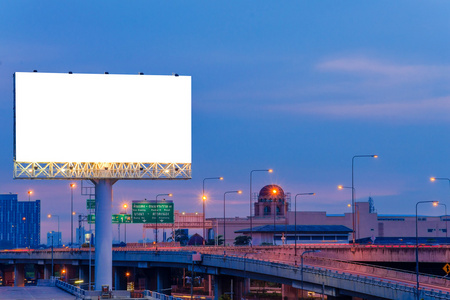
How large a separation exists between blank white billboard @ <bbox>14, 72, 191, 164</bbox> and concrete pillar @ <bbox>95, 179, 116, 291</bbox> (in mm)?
3756

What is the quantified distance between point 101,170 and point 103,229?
620 cm

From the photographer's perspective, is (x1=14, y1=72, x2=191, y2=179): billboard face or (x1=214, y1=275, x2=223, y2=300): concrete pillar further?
(x1=214, y1=275, x2=223, y2=300): concrete pillar

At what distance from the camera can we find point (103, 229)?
287 ft

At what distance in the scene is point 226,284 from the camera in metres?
110

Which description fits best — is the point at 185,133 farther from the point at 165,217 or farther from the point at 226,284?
the point at 165,217

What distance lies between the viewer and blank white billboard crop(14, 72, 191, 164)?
8412cm

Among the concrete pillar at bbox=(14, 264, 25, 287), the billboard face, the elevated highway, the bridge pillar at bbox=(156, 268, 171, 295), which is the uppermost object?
the billboard face

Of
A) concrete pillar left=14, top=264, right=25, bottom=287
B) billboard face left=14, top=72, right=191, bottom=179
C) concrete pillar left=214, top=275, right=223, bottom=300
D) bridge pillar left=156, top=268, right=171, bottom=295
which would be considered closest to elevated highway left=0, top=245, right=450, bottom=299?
concrete pillar left=214, top=275, right=223, bottom=300

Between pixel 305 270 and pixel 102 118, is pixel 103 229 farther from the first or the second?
pixel 305 270

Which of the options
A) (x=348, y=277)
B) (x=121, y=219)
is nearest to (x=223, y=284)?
(x=348, y=277)

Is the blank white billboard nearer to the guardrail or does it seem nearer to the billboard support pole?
the billboard support pole

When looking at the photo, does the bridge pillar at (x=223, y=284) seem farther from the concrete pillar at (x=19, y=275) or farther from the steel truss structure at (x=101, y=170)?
the concrete pillar at (x=19, y=275)

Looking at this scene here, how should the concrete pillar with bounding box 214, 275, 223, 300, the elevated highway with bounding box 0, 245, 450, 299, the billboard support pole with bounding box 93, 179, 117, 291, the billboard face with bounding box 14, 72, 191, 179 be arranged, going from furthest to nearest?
→ the concrete pillar with bounding box 214, 275, 223, 300 < the billboard support pole with bounding box 93, 179, 117, 291 < the billboard face with bounding box 14, 72, 191, 179 < the elevated highway with bounding box 0, 245, 450, 299

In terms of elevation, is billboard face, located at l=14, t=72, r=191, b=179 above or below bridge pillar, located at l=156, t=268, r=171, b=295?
above
